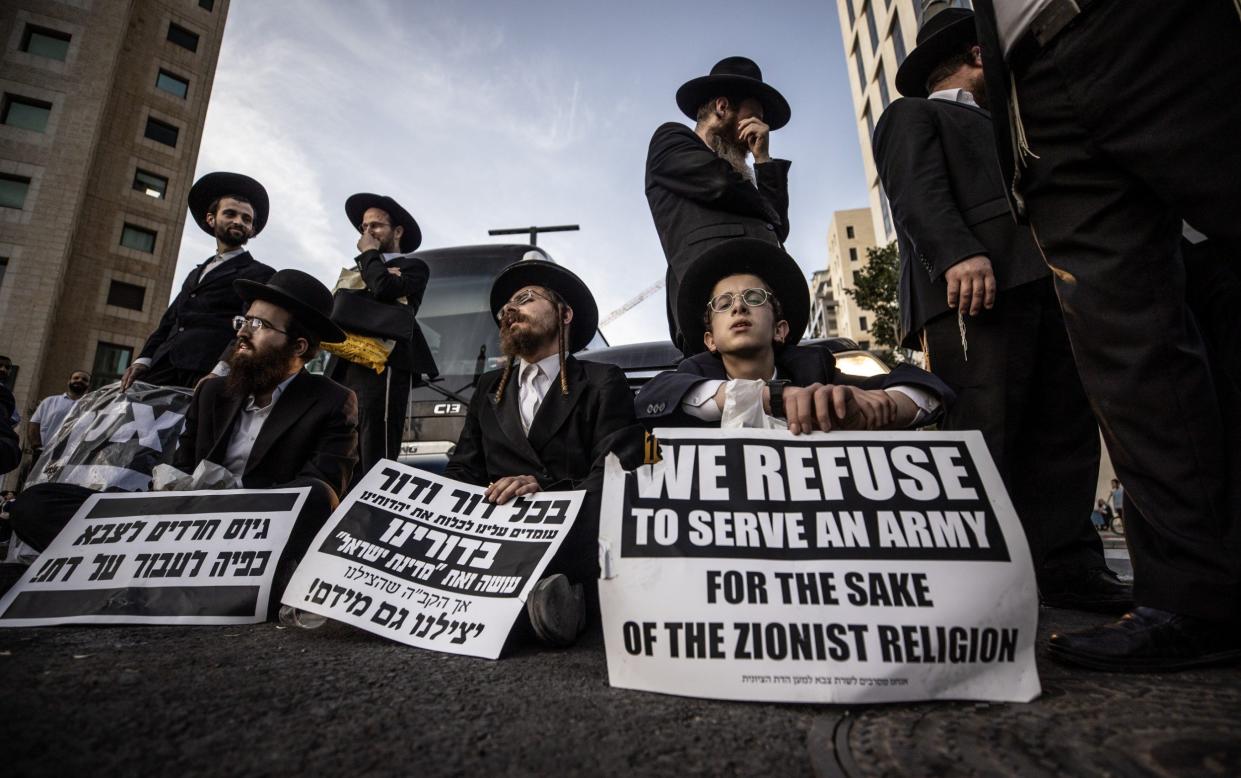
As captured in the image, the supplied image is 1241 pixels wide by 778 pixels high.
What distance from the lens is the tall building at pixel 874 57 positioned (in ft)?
71.6

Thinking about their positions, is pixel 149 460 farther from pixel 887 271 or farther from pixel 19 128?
pixel 19 128

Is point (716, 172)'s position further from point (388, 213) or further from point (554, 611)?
point (388, 213)

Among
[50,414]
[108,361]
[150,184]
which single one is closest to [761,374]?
[50,414]

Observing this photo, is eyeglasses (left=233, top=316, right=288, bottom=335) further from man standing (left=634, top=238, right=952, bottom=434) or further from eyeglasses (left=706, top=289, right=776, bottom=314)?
eyeglasses (left=706, top=289, right=776, bottom=314)

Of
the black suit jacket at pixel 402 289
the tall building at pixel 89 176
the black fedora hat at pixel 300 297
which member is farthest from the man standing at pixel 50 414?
the tall building at pixel 89 176

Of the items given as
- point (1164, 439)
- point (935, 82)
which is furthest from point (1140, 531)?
point (935, 82)

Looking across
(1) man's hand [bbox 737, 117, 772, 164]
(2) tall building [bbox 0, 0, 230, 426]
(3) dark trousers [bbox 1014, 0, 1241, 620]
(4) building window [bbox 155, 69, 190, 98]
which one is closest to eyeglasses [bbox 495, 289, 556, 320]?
(1) man's hand [bbox 737, 117, 772, 164]

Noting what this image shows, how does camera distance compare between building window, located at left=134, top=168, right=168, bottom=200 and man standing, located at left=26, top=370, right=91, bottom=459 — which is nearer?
man standing, located at left=26, top=370, right=91, bottom=459

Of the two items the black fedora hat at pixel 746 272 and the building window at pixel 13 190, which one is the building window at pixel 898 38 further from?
the building window at pixel 13 190

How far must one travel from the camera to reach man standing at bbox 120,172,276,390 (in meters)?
3.37

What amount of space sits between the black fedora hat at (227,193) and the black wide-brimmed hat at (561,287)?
204 centimetres

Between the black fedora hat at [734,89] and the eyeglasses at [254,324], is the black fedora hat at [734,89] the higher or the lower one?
the higher one

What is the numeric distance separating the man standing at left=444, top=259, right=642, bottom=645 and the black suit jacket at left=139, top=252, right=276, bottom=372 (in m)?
1.73

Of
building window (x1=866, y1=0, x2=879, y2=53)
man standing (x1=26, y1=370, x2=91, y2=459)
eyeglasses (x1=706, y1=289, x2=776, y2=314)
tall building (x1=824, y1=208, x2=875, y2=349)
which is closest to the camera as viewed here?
eyeglasses (x1=706, y1=289, x2=776, y2=314)
